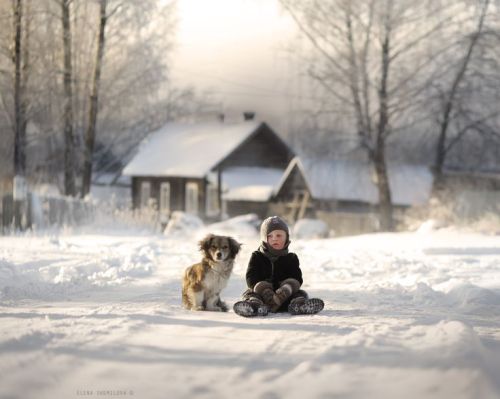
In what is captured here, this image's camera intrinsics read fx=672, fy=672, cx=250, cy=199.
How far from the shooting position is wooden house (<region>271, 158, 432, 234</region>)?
3316cm

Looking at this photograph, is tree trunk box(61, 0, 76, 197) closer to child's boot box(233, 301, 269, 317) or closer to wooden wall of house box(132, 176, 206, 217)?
wooden wall of house box(132, 176, 206, 217)

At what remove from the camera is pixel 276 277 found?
7512mm

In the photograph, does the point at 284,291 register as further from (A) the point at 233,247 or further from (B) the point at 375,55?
(B) the point at 375,55

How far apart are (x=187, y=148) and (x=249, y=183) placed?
4.82 metres

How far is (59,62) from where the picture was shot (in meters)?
27.9

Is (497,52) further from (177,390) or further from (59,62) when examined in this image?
(177,390)

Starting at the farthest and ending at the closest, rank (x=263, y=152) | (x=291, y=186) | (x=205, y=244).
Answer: (x=263, y=152) → (x=291, y=186) → (x=205, y=244)

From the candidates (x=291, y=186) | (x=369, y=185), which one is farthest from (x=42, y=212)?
(x=291, y=186)

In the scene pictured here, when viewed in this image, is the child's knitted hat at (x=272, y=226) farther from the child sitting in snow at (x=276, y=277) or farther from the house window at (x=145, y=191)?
the house window at (x=145, y=191)

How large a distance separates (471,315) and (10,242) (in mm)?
11309

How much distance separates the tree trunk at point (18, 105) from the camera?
2095 centimetres

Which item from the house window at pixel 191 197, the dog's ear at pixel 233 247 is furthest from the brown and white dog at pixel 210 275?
the house window at pixel 191 197

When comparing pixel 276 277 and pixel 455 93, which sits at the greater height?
pixel 455 93

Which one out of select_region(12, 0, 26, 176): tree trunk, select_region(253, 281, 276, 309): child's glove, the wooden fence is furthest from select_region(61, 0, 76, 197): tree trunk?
select_region(253, 281, 276, 309): child's glove
